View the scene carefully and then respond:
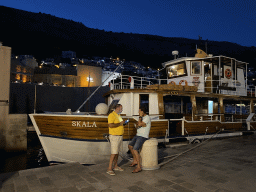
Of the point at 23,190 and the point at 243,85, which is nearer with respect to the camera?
the point at 23,190

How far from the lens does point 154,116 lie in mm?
9438

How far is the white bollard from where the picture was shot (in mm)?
5051

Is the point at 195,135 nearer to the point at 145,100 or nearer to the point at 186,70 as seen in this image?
the point at 145,100

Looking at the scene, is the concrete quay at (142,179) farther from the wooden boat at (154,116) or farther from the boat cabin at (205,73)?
the boat cabin at (205,73)

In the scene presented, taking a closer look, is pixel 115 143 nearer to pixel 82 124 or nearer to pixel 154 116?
pixel 82 124

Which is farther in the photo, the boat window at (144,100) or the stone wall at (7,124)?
the stone wall at (7,124)

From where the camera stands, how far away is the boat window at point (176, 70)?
12.8 m

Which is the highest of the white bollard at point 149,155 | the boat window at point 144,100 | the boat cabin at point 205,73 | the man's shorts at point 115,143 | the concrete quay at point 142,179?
the boat cabin at point 205,73

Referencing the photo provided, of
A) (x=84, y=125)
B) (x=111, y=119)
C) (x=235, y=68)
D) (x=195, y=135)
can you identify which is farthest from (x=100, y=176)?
(x=235, y=68)

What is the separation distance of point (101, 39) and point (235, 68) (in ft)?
551

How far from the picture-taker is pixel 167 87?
9.61 meters

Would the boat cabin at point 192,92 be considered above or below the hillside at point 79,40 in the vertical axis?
below

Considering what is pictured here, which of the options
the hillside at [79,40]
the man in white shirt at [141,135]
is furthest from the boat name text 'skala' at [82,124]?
the hillside at [79,40]

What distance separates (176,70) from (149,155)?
30.8 ft
